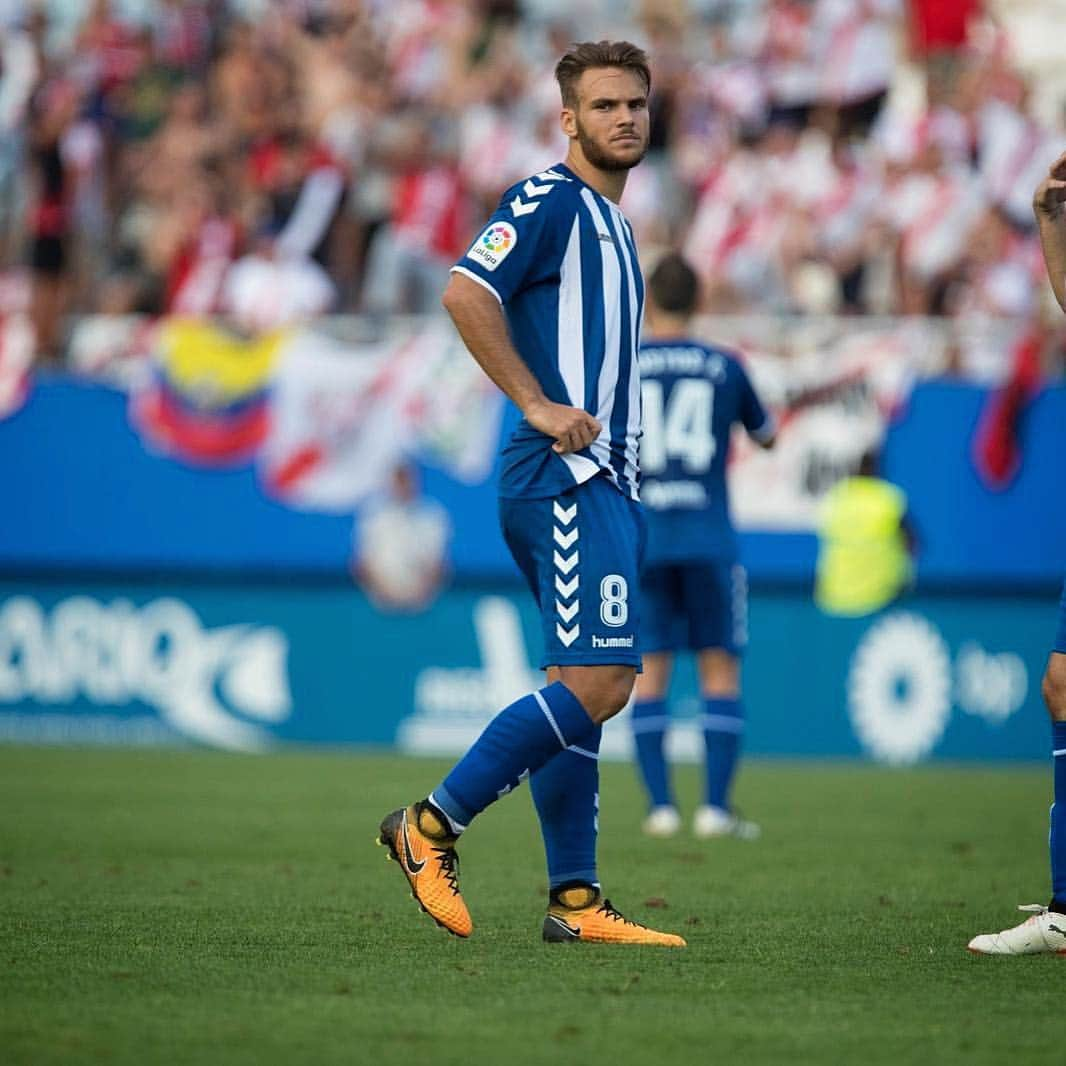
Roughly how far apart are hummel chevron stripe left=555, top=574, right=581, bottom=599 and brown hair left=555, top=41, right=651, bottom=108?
1.33 m

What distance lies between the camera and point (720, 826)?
9.63 meters

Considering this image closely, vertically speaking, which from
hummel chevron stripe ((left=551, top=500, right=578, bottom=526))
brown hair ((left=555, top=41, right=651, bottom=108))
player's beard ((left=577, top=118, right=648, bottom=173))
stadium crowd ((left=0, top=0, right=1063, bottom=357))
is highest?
stadium crowd ((left=0, top=0, right=1063, bottom=357))

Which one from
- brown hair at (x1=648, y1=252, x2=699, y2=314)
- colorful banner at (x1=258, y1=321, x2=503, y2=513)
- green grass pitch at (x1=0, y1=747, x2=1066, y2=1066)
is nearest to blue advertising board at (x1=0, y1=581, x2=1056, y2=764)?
colorful banner at (x1=258, y1=321, x2=503, y2=513)

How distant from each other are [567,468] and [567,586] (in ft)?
1.04

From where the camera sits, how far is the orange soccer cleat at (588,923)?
19.3 ft

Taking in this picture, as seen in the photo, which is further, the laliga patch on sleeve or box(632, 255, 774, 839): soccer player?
box(632, 255, 774, 839): soccer player

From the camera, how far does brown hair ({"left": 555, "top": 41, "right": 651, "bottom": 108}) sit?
5910 millimetres

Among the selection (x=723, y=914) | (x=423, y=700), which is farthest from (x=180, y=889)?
(x=423, y=700)

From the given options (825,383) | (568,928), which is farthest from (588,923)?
(825,383)

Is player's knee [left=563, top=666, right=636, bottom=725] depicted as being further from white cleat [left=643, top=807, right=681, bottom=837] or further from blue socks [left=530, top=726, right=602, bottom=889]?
white cleat [left=643, top=807, right=681, bottom=837]

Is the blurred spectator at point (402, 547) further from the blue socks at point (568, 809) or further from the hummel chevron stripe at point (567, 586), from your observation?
the hummel chevron stripe at point (567, 586)

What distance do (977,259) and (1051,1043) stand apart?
1170cm

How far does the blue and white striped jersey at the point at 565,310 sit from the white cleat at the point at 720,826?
3943 millimetres

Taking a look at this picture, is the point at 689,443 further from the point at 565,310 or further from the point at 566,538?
the point at 566,538
